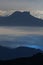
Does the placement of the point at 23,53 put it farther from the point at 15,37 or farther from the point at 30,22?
the point at 30,22

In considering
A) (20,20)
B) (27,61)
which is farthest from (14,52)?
(20,20)

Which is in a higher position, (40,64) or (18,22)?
(18,22)

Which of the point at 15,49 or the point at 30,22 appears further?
the point at 30,22

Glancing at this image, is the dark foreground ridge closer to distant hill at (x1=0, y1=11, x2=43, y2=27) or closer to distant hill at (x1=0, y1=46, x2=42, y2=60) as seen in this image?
distant hill at (x1=0, y1=46, x2=42, y2=60)

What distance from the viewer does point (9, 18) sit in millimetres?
6195

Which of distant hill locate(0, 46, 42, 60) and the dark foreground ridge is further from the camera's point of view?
the dark foreground ridge

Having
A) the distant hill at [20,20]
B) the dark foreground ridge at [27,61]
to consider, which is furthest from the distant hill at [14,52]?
the distant hill at [20,20]

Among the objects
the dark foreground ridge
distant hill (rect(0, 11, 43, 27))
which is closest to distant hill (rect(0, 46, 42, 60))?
the dark foreground ridge

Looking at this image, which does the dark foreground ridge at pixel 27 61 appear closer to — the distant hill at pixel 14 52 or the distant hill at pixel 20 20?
the distant hill at pixel 14 52

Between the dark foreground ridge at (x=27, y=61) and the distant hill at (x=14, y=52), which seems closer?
the distant hill at (x=14, y=52)

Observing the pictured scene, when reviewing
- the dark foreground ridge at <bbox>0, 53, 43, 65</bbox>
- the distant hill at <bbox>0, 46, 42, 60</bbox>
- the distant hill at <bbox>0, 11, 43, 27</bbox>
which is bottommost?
the dark foreground ridge at <bbox>0, 53, 43, 65</bbox>

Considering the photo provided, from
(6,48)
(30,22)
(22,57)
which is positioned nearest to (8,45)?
(6,48)

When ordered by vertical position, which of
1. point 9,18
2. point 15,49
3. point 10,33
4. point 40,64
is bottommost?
point 40,64

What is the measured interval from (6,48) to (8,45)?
0.46 feet
